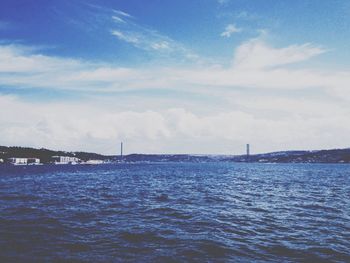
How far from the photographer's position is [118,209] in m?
38.7

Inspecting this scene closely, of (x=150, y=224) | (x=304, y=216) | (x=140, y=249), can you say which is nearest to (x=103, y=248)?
(x=140, y=249)

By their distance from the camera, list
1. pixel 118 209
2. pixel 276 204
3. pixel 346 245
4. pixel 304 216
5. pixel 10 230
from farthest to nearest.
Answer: pixel 276 204, pixel 118 209, pixel 304 216, pixel 10 230, pixel 346 245

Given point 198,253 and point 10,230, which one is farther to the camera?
point 10,230

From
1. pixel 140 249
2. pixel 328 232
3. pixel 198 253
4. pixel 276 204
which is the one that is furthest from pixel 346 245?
pixel 276 204

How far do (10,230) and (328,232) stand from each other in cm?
2670

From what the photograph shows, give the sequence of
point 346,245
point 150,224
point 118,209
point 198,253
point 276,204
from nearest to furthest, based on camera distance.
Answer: point 198,253
point 346,245
point 150,224
point 118,209
point 276,204

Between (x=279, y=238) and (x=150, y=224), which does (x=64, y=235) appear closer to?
(x=150, y=224)

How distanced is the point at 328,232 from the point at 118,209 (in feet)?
74.6

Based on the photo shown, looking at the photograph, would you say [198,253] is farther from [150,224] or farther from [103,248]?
[150,224]

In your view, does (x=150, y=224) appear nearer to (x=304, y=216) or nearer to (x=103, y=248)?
(x=103, y=248)

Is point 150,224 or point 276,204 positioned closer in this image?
point 150,224

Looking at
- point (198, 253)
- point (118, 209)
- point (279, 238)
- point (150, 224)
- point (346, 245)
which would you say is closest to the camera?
point (198, 253)

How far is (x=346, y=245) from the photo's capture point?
2345 cm

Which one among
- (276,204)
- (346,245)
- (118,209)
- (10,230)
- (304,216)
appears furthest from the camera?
(276,204)
